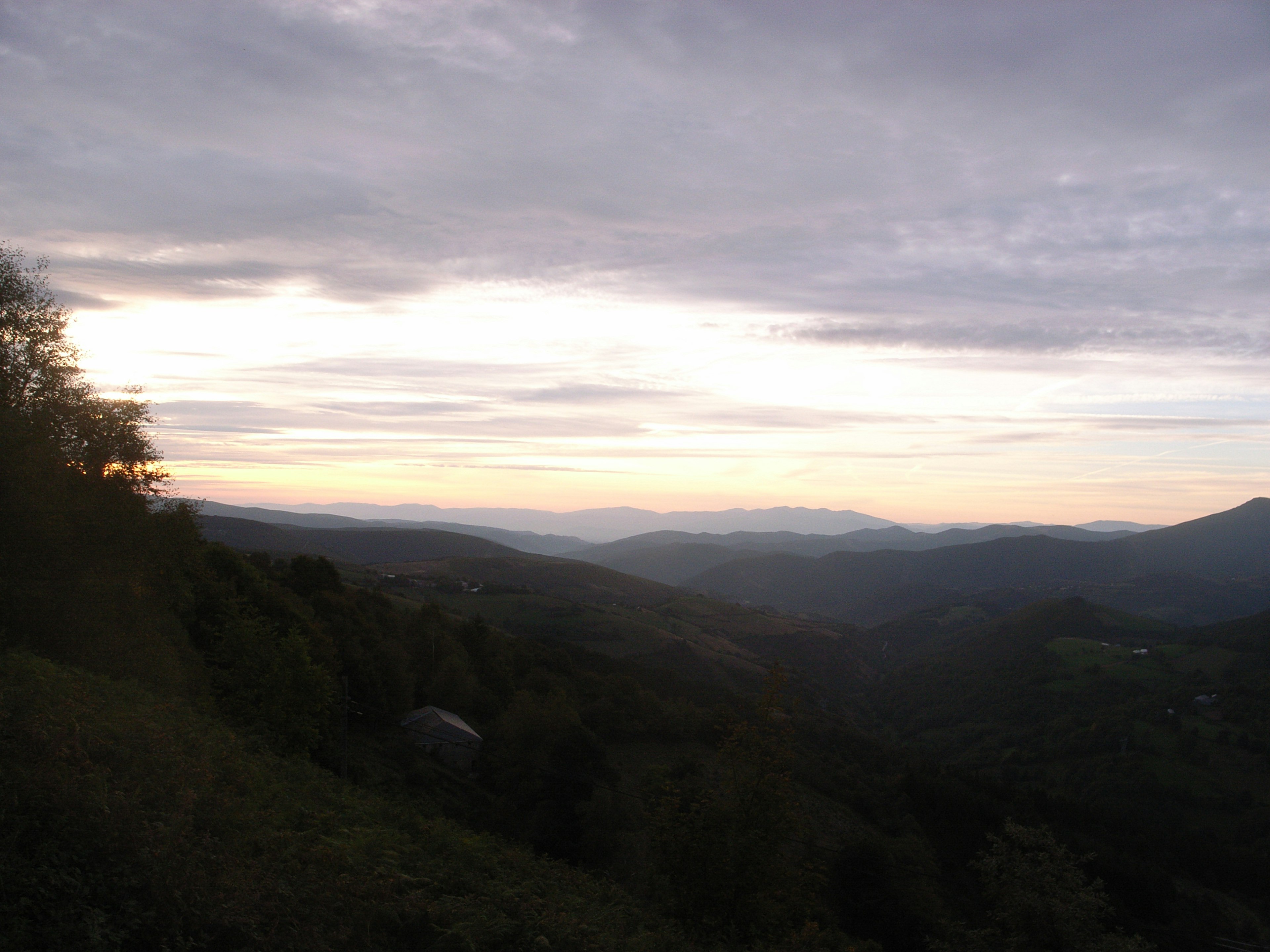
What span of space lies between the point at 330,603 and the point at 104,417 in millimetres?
23883

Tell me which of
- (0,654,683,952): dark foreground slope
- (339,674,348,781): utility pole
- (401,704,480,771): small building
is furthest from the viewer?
(401,704,480,771): small building

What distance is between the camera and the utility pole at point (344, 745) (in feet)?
75.4

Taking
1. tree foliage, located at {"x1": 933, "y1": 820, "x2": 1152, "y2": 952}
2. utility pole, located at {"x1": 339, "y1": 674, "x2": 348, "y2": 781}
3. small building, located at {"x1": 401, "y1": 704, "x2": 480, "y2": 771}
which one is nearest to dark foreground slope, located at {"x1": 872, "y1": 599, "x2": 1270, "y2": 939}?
tree foliage, located at {"x1": 933, "y1": 820, "x2": 1152, "y2": 952}

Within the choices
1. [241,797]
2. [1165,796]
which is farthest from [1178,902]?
[241,797]

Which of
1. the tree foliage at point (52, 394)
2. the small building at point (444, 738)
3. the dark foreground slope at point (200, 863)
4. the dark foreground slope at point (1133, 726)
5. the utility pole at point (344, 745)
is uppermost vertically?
the tree foliage at point (52, 394)

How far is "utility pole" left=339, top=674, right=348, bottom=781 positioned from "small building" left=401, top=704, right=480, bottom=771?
7.41 meters

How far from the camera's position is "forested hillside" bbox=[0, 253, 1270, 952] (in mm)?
7172

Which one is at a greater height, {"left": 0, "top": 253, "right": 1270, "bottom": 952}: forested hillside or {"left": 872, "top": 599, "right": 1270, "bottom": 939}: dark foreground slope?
{"left": 0, "top": 253, "right": 1270, "bottom": 952}: forested hillside

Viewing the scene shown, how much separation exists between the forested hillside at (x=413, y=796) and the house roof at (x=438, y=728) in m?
1.36

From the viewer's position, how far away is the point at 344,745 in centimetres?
2417

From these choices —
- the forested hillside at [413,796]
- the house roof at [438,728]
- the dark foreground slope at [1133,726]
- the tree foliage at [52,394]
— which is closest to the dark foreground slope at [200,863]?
the forested hillside at [413,796]

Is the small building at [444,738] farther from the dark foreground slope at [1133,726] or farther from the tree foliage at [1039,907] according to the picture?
the dark foreground slope at [1133,726]

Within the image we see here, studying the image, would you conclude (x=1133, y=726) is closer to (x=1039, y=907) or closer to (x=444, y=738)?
(x=1039, y=907)

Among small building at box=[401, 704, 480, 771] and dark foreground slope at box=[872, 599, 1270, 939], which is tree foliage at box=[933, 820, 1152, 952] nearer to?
small building at box=[401, 704, 480, 771]
